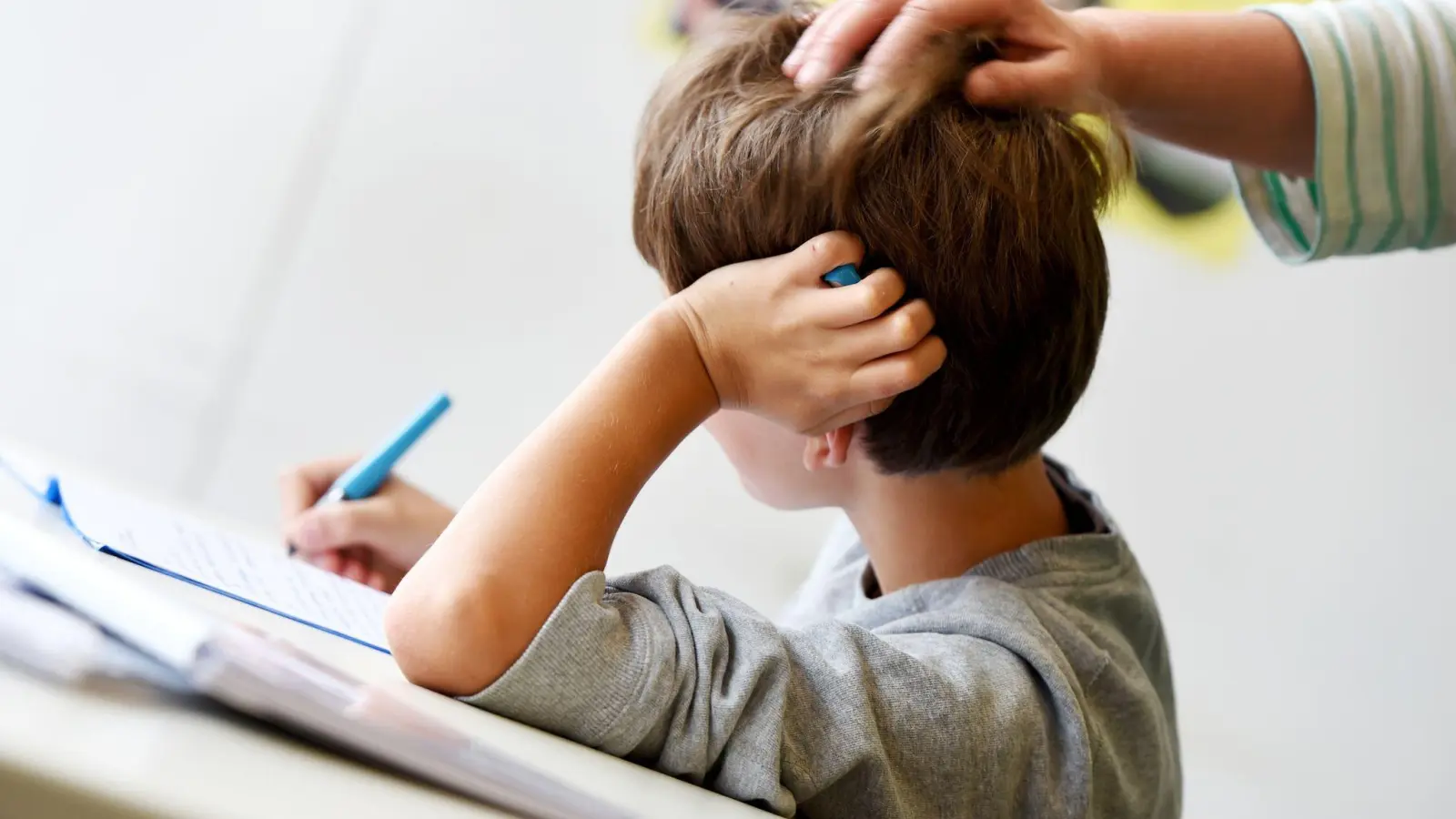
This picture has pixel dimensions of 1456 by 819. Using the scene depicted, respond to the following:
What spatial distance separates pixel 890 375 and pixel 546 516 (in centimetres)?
16

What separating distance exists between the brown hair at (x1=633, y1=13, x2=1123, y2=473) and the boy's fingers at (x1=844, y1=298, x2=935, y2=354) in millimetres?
35

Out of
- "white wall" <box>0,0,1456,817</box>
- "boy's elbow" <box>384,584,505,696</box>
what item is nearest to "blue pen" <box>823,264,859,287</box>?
"boy's elbow" <box>384,584,505,696</box>

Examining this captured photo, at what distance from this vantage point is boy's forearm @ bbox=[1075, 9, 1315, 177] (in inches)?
27.2

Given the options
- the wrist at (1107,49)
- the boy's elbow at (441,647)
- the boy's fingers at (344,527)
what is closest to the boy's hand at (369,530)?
the boy's fingers at (344,527)

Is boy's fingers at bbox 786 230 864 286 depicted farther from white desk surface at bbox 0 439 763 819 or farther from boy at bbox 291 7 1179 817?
white desk surface at bbox 0 439 763 819

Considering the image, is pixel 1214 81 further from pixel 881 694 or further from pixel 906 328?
pixel 881 694

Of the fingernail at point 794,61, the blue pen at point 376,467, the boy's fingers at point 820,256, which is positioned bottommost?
the blue pen at point 376,467

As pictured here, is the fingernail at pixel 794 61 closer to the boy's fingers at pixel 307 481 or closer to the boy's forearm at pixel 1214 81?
the boy's forearm at pixel 1214 81

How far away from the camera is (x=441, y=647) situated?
1.44 ft

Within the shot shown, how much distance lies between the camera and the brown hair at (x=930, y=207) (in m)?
0.57

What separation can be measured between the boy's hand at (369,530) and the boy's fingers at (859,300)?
35 centimetres

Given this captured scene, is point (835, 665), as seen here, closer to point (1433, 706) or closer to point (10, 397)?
point (1433, 706)

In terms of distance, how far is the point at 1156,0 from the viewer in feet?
3.98

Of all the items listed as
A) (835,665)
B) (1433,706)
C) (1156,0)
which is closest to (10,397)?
(835,665)
